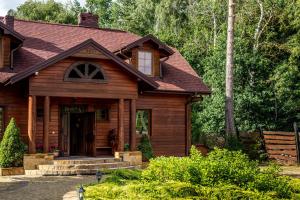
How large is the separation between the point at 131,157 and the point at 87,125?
3053 millimetres

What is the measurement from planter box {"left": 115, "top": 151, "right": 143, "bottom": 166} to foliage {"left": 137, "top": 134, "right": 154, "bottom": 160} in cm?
68

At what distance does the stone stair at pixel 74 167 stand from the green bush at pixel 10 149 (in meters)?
0.71

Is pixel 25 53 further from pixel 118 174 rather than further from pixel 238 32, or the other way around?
pixel 238 32

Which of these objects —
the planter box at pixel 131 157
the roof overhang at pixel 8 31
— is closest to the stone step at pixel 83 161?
the planter box at pixel 131 157

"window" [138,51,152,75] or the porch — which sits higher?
"window" [138,51,152,75]

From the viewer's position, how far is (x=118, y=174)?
1112 cm

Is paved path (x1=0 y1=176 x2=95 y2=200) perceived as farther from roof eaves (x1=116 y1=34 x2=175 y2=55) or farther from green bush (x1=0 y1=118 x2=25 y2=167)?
roof eaves (x1=116 y1=34 x2=175 y2=55)

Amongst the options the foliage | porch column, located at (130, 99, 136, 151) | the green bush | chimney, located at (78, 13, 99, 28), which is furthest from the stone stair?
chimney, located at (78, 13, 99, 28)

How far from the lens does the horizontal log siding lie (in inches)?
713

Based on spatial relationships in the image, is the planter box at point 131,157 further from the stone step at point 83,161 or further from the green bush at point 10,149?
the green bush at point 10,149

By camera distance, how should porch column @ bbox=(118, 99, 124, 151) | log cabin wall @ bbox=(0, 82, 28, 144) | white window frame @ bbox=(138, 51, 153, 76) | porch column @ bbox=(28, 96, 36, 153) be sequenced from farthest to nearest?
1. white window frame @ bbox=(138, 51, 153, 76)
2. porch column @ bbox=(118, 99, 124, 151)
3. log cabin wall @ bbox=(0, 82, 28, 144)
4. porch column @ bbox=(28, 96, 36, 153)

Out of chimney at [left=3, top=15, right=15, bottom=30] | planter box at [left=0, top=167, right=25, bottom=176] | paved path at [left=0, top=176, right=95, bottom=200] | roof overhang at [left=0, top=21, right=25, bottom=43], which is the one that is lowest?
paved path at [left=0, top=176, right=95, bottom=200]

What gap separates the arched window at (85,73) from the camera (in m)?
18.8

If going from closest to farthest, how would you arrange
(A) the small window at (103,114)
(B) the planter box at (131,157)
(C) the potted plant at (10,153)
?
(C) the potted plant at (10,153)
(B) the planter box at (131,157)
(A) the small window at (103,114)
